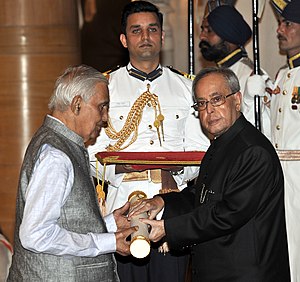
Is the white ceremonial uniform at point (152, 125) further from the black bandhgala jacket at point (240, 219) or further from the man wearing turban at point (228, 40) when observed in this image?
the man wearing turban at point (228, 40)

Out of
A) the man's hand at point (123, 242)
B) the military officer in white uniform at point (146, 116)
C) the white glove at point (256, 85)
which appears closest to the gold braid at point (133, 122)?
the military officer in white uniform at point (146, 116)

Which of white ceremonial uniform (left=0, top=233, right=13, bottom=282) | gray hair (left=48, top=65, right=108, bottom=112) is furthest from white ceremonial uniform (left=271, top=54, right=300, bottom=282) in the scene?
gray hair (left=48, top=65, right=108, bottom=112)

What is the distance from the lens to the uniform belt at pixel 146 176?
15.3 feet

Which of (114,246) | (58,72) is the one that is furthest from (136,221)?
(58,72)

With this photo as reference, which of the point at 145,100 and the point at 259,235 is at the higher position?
the point at 145,100

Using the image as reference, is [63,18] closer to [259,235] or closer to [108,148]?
[108,148]

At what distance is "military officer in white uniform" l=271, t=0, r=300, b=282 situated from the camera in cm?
571

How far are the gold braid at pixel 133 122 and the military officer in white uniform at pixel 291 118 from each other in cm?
129

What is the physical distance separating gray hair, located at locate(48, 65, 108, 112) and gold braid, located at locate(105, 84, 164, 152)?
1.10 meters

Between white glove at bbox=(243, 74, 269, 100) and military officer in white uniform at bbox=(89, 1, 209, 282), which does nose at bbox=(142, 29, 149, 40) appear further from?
white glove at bbox=(243, 74, 269, 100)

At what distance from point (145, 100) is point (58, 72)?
1.95 m

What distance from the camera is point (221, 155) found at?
12.9 feet

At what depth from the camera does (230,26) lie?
678 cm

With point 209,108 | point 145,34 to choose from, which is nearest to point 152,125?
point 145,34
